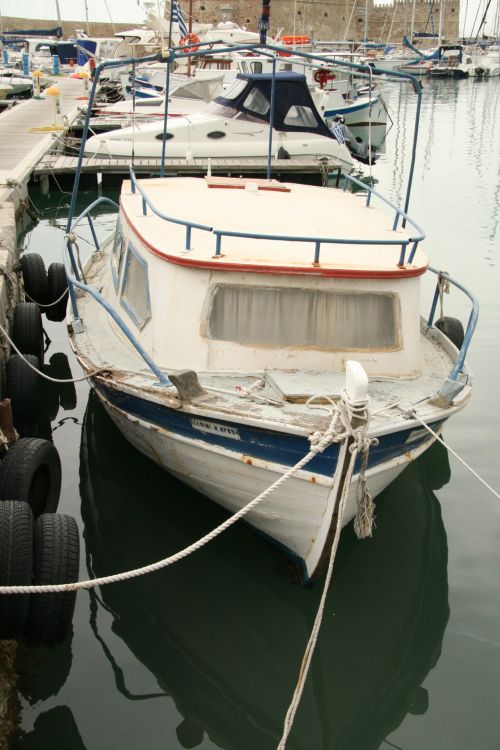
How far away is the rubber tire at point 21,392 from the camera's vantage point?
28.5ft

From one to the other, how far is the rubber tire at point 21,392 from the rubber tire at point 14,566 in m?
3.50

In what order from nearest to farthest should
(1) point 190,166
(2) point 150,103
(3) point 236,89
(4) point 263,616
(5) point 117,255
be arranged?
(4) point 263,616
(5) point 117,255
(1) point 190,166
(3) point 236,89
(2) point 150,103

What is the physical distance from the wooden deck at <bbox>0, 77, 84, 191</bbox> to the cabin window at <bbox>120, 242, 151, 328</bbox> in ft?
34.1

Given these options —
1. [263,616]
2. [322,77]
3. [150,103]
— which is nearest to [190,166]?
[150,103]

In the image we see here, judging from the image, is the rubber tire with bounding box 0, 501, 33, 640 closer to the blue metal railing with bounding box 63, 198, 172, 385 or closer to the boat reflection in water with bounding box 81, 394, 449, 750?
the boat reflection in water with bounding box 81, 394, 449, 750

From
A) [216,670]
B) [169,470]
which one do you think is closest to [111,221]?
[169,470]

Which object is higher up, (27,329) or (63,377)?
(27,329)

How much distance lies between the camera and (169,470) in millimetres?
7242

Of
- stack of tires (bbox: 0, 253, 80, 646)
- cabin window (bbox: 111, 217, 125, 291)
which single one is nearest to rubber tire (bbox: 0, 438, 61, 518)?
stack of tires (bbox: 0, 253, 80, 646)

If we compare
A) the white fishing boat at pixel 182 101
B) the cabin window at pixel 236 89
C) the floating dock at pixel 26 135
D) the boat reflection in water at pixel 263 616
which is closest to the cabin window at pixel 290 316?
the boat reflection in water at pixel 263 616

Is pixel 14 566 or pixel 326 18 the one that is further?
pixel 326 18

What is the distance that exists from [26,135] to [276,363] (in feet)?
71.1

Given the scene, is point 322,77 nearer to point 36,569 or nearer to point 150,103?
point 150,103

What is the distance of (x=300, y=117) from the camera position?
21047 mm
